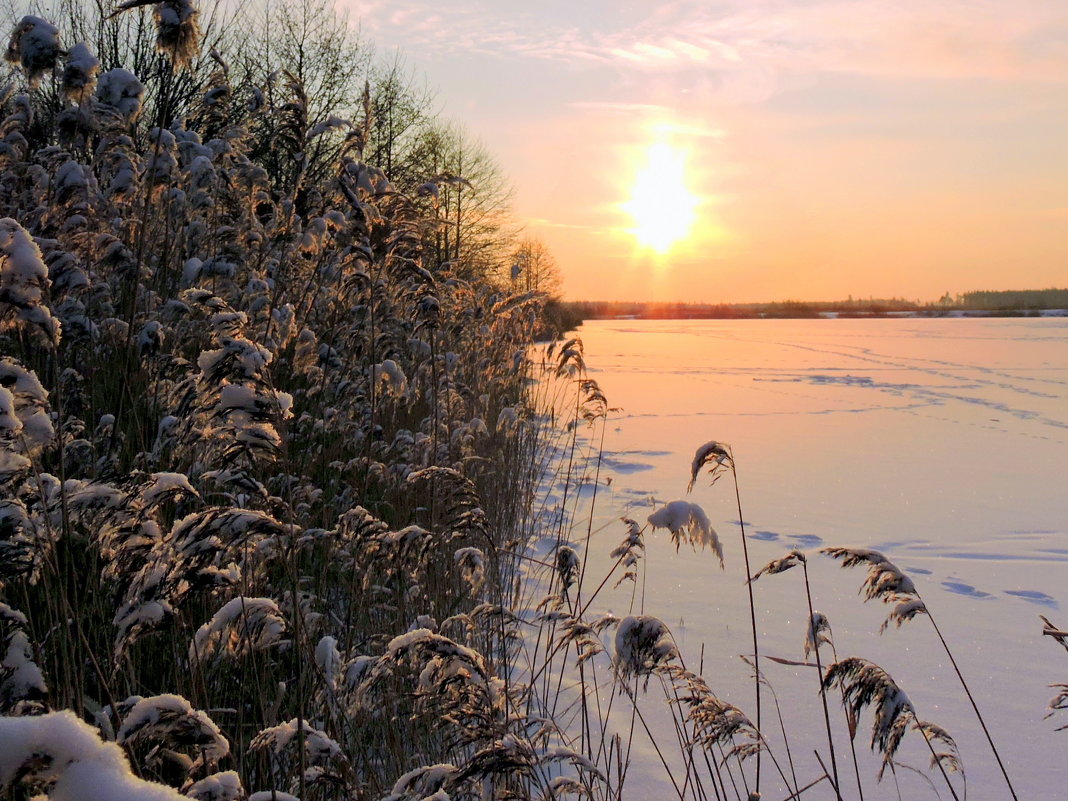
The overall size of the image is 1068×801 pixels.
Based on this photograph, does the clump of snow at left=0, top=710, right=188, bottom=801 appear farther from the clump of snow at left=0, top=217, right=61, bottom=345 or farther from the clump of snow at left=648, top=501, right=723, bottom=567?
the clump of snow at left=648, top=501, right=723, bottom=567

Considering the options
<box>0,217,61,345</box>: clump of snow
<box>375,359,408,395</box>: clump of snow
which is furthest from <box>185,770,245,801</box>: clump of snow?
<box>375,359,408,395</box>: clump of snow

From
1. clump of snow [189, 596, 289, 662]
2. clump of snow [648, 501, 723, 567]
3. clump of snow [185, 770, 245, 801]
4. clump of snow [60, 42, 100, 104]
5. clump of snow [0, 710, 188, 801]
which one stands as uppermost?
clump of snow [60, 42, 100, 104]

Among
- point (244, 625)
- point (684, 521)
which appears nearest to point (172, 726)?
point (244, 625)

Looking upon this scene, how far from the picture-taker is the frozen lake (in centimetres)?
338

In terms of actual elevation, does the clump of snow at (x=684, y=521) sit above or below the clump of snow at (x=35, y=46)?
below

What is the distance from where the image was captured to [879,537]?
6.05 metres

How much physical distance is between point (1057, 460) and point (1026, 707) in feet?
21.8

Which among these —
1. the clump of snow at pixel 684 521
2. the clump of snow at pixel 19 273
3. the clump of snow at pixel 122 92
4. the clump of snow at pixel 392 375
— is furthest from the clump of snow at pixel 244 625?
the clump of snow at pixel 122 92

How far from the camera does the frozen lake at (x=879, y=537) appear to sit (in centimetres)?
338

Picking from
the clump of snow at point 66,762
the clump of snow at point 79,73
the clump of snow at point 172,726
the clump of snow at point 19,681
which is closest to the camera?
the clump of snow at point 66,762

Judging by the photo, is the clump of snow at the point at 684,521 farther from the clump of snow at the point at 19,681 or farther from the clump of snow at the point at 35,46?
the clump of snow at the point at 35,46

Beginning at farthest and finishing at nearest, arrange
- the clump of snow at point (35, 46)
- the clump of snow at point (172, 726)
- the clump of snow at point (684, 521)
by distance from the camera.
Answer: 1. the clump of snow at point (35, 46)
2. the clump of snow at point (684, 521)
3. the clump of snow at point (172, 726)

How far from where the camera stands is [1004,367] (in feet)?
61.7

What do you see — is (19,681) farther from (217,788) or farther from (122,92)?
(122,92)
